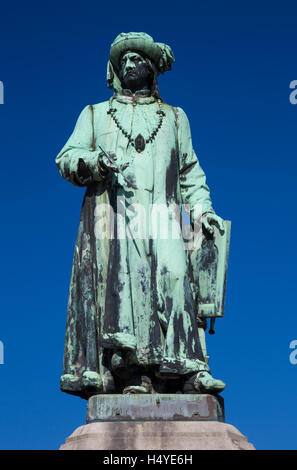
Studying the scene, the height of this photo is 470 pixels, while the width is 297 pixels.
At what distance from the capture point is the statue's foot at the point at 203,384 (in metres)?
9.95

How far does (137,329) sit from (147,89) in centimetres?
350

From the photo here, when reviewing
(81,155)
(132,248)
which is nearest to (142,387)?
(132,248)

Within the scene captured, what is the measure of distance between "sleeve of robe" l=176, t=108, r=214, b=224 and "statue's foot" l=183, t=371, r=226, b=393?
2.19 meters

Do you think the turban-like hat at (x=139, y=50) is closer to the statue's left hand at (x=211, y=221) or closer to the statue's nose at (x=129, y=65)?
the statue's nose at (x=129, y=65)

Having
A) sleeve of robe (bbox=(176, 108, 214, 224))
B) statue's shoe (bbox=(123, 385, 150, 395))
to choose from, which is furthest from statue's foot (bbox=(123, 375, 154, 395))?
sleeve of robe (bbox=(176, 108, 214, 224))

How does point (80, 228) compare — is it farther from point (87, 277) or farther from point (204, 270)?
point (204, 270)

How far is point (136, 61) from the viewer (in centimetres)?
1159

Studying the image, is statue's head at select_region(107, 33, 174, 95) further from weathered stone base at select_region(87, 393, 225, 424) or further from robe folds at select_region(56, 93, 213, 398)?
weathered stone base at select_region(87, 393, 225, 424)

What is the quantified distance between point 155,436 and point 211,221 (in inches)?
120

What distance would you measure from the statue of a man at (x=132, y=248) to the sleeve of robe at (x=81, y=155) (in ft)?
0.04

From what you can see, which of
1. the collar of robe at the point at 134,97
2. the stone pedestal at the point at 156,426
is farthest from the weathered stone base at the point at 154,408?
the collar of robe at the point at 134,97

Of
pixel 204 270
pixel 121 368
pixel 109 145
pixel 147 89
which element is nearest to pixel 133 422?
pixel 121 368

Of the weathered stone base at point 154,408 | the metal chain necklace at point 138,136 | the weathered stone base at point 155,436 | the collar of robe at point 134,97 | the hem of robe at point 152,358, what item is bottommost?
the weathered stone base at point 155,436

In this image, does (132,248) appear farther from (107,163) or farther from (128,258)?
(107,163)
